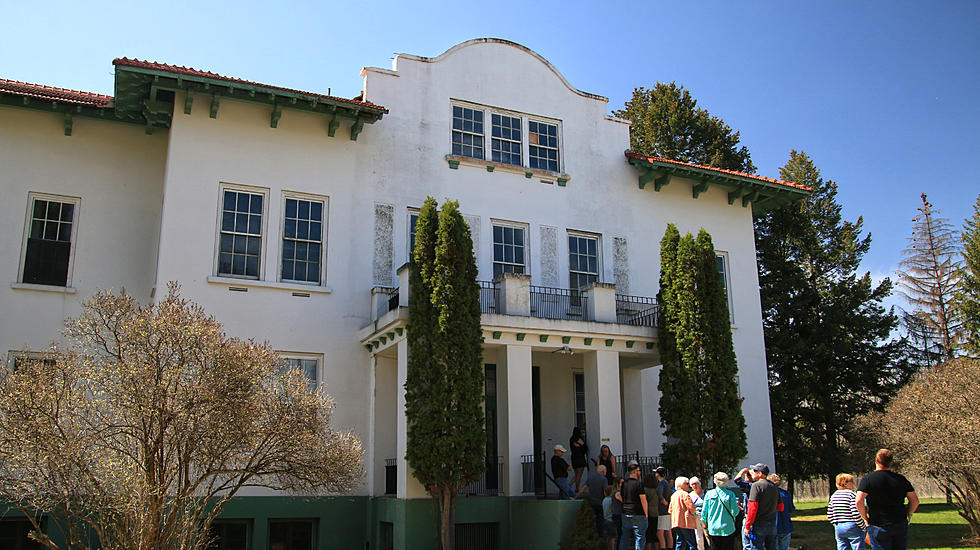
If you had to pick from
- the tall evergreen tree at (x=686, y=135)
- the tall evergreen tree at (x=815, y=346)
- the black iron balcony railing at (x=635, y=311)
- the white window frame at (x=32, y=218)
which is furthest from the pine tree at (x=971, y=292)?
the white window frame at (x=32, y=218)

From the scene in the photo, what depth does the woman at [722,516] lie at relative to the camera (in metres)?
11.3

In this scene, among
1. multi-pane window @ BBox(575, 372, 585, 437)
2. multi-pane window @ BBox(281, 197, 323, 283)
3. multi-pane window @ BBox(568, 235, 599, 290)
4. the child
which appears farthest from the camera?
multi-pane window @ BBox(568, 235, 599, 290)

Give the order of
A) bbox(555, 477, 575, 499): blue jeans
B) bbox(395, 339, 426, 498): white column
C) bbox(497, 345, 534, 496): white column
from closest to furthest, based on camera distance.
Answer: bbox(395, 339, 426, 498): white column < bbox(555, 477, 575, 499): blue jeans < bbox(497, 345, 534, 496): white column

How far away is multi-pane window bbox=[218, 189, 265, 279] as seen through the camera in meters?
17.0

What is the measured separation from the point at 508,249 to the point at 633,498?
7.91 meters

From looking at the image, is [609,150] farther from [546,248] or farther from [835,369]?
[835,369]

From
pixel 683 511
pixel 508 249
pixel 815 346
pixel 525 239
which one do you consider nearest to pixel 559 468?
pixel 683 511

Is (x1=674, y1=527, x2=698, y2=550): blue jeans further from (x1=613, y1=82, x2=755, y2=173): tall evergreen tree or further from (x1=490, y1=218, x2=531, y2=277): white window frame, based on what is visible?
(x1=613, y1=82, x2=755, y2=173): tall evergreen tree

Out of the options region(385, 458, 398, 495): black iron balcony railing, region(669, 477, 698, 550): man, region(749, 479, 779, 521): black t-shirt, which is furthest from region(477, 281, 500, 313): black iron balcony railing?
region(749, 479, 779, 521): black t-shirt

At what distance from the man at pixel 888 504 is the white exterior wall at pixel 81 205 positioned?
14381mm

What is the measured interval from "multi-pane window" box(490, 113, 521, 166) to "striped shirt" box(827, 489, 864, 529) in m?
11.9

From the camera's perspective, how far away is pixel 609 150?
21.3 m

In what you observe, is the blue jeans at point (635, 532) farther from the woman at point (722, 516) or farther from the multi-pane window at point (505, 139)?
the multi-pane window at point (505, 139)

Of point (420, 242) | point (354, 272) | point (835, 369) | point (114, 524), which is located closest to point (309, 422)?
point (114, 524)
